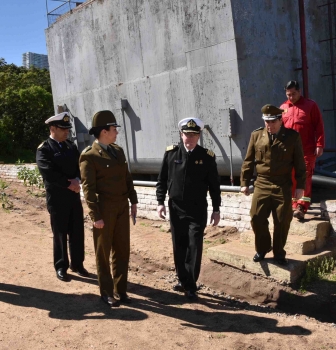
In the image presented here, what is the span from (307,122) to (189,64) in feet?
10.5

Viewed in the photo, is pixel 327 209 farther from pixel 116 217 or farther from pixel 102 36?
pixel 102 36

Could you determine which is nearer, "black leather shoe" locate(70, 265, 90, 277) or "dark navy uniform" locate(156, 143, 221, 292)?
"dark navy uniform" locate(156, 143, 221, 292)

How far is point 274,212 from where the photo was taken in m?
4.87

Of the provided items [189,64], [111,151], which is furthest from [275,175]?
[189,64]

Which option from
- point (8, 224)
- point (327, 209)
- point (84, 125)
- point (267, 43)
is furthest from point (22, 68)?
point (327, 209)

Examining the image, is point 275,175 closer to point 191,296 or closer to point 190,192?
point 190,192

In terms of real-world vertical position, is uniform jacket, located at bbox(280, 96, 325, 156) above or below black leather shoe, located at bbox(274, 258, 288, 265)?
above

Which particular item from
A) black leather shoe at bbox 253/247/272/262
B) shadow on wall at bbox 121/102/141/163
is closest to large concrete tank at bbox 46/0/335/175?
shadow on wall at bbox 121/102/141/163

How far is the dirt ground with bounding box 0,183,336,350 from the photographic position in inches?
151

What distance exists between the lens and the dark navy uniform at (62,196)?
16.8 feet

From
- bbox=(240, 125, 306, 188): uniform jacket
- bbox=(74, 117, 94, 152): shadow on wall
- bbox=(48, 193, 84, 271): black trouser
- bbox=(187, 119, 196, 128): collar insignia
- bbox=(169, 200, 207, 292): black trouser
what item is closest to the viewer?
bbox=(187, 119, 196, 128): collar insignia

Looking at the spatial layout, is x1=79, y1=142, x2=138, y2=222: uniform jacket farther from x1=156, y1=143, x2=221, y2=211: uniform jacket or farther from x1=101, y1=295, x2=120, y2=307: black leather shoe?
x1=101, y1=295, x2=120, y2=307: black leather shoe

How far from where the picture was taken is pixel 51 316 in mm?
4273

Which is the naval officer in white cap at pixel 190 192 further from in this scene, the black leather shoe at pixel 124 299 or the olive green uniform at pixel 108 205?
the black leather shoe at pixel 124 299
